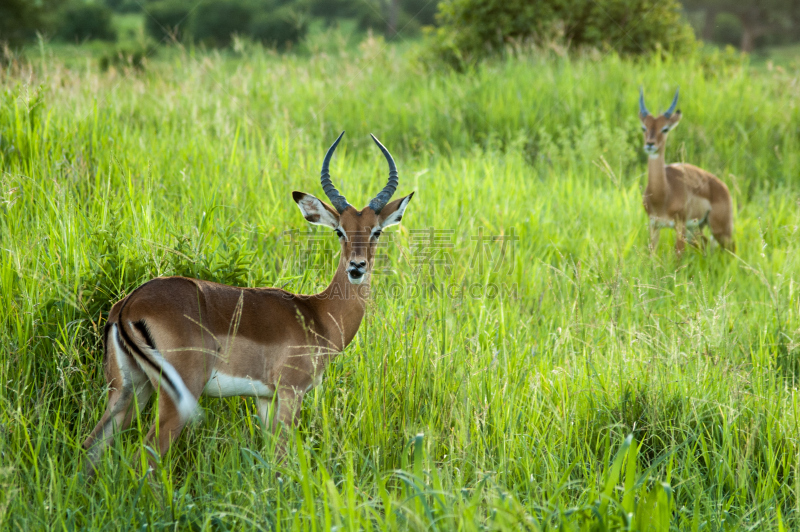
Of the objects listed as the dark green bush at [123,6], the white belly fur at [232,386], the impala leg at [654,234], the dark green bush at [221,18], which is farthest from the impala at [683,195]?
the dark green bush at [123,6]

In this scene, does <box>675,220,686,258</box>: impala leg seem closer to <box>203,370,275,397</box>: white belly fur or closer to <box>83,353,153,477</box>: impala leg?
<box>203,370,275,397</box>: white belly fur

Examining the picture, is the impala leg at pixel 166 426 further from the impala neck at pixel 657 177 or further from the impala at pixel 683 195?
the impala neck at pixel 657 177

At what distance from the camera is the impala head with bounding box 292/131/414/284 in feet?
11.2

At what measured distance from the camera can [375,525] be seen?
2561 millimetres

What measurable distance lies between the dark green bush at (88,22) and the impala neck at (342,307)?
2952cm

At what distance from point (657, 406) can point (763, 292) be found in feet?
7.88

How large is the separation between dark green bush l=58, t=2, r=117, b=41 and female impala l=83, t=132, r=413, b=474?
29544mm

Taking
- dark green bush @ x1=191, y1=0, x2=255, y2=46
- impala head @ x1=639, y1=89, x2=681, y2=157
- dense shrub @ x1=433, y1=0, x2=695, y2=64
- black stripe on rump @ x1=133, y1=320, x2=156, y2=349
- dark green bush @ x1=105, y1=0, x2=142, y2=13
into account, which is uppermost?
dark green bush @ x1=105, y1=0, x2=142, y2=13

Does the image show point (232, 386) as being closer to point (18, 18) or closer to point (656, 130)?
point (656, 130)

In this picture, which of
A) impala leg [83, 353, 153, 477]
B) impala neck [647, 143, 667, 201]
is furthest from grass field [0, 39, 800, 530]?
impala neck [647, 143, 667, 201]

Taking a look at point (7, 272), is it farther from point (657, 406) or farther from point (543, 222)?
point (543, 222)

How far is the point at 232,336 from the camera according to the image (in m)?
3.01

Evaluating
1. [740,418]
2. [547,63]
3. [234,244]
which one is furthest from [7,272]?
[547,63]

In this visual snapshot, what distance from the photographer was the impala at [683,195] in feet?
20.5
